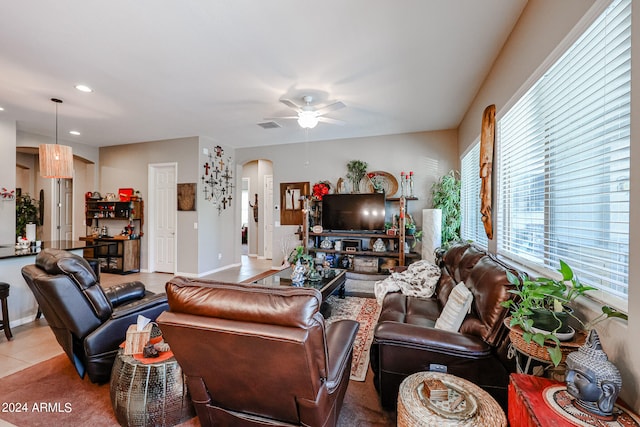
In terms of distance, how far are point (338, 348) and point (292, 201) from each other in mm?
4801

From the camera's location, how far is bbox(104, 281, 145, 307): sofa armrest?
8.80 ft

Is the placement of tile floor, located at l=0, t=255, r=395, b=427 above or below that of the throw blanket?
below

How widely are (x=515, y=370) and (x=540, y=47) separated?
1.98 m

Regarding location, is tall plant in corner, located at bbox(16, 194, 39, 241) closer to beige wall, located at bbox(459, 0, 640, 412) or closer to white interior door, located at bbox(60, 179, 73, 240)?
white interior door, located at bbox(60, 179, 73, 240)

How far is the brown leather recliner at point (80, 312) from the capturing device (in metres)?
1.95

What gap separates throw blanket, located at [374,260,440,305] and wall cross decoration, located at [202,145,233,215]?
4185 millimetres

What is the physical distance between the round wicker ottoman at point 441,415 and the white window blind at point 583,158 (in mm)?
703

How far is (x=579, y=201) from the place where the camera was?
1514 millimetres

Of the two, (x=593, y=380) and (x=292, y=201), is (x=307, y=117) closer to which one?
(x=292, y=201)

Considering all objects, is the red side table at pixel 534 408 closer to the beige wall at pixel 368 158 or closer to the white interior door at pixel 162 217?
the beige wall at pixel 368 158

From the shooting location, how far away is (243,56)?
273cm

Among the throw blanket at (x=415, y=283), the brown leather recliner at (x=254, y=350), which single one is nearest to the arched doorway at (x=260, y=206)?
the throw blanket at (x=415, y=283)

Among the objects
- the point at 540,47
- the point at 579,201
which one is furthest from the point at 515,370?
the point at 540,47

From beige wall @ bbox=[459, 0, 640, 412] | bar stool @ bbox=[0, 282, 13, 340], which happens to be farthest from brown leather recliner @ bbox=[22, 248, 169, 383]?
beige wall @ bbox=[459, 0, 640, 412]
